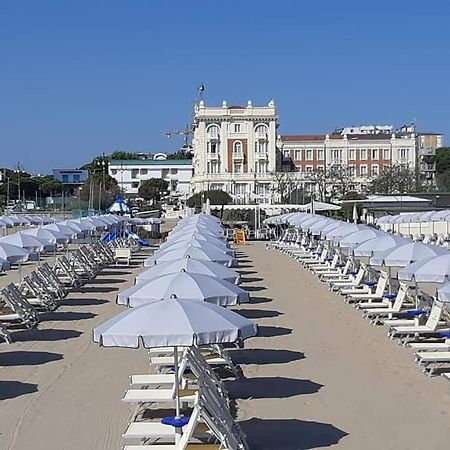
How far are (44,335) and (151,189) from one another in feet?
293

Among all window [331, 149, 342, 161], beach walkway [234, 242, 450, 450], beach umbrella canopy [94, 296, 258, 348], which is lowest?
beach walkway [234, 242, 450, 450]

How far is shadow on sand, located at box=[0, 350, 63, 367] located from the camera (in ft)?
37.9

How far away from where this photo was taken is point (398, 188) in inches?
2803

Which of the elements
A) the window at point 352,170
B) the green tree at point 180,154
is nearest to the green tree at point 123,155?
the green tree at point 180,154

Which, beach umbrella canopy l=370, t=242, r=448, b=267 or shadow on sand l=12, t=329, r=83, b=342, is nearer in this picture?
shadow on sand l=12, t=329, r=83, b=342

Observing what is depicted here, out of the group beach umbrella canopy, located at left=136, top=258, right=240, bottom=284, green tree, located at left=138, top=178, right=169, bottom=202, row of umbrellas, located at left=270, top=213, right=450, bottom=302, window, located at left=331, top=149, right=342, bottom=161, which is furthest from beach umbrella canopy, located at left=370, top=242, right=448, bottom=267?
green tree, located at left=138, top=178, right=169, bottom=202

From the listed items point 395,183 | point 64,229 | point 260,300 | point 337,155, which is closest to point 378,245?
point 260,300

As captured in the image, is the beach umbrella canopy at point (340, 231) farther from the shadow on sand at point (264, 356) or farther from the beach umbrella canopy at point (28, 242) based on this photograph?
the shadow on sand at point (264, 356)

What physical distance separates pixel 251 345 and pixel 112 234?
24757 millimetres

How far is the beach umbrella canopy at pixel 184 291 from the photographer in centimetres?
949

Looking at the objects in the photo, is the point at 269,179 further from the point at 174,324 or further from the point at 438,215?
the point at 174,324

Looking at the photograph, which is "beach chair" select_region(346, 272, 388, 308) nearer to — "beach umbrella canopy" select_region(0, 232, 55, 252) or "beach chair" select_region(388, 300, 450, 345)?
"beach chair" select_region(388, 300, 450, 345)

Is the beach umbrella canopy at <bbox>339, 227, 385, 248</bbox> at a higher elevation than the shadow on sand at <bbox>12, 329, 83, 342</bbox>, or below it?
higher

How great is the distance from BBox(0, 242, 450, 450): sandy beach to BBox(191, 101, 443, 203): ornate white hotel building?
72.2 m
